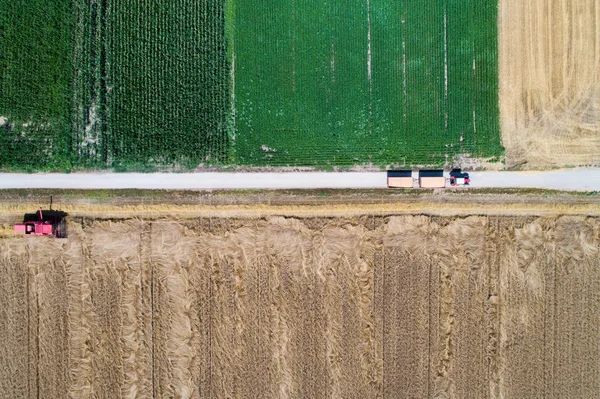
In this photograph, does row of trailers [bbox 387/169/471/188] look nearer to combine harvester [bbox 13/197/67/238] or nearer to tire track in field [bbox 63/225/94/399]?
tire track in field [bbox 63/225/94/399]

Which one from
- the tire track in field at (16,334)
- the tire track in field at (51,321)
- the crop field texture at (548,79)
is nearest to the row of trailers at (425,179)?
the crop field texture at (548,79)

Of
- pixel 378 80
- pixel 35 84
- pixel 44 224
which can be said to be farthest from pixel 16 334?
pixel 378 80

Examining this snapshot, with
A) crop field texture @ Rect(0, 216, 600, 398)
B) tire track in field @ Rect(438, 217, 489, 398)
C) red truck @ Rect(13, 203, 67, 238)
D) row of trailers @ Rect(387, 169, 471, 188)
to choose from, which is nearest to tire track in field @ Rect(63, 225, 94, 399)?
crop field texture @ Rect(0, 216, 600, 398)

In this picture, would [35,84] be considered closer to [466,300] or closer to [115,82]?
[115,82]

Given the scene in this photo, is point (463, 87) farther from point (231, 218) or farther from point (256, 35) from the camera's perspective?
point (231, 218)

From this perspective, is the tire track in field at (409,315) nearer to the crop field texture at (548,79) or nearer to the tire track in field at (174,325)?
the crop field texture at (548,79)

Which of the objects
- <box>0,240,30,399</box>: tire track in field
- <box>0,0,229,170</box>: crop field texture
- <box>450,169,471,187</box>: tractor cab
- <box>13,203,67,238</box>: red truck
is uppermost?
<box>0,0,229,170</box>: crop field texture

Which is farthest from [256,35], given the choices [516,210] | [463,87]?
[516,210]
